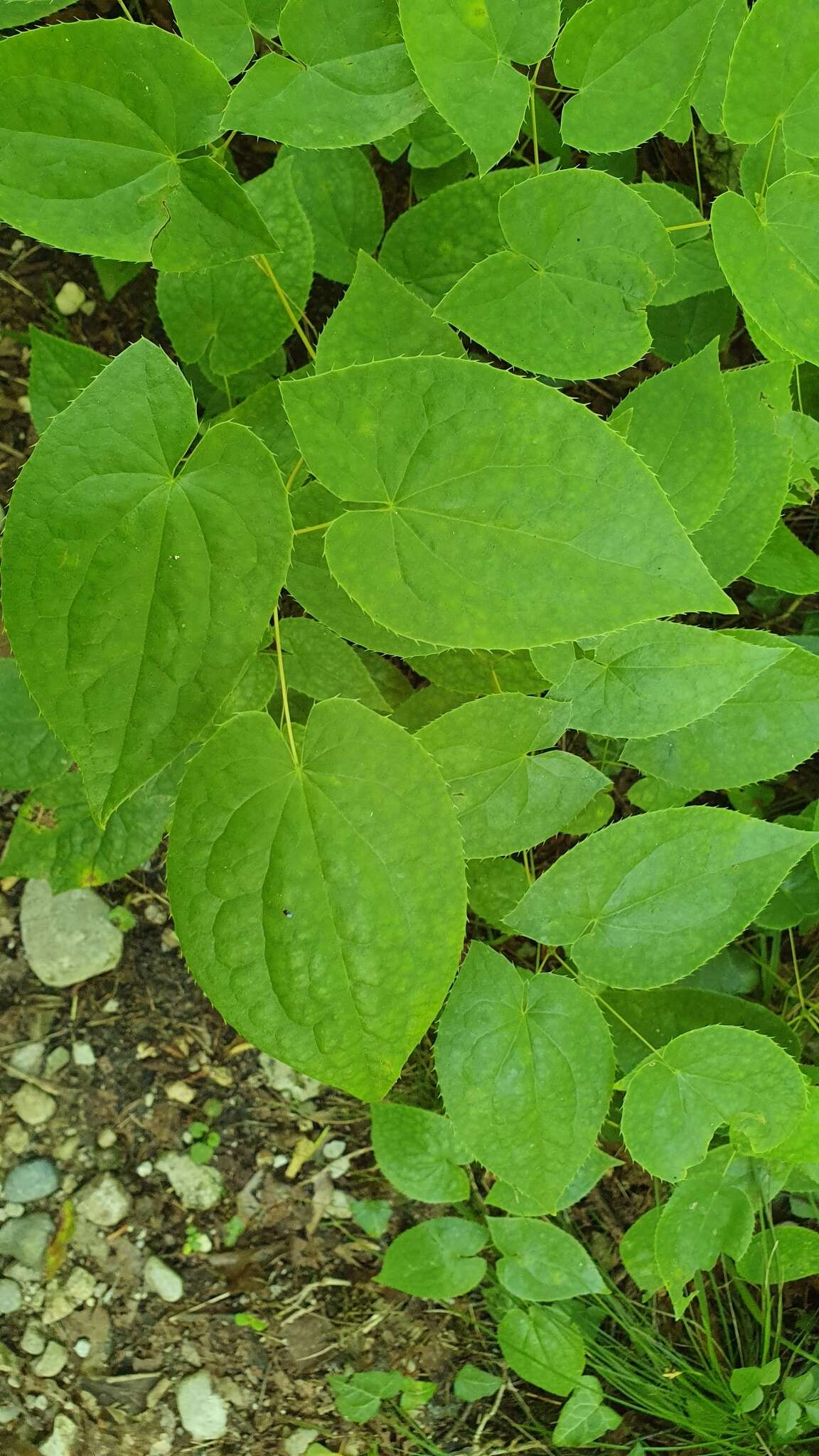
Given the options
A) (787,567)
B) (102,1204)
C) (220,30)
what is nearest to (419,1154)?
(102,1204)

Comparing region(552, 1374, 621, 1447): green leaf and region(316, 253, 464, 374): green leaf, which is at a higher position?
region(316, 253, 464, 374): green leaf

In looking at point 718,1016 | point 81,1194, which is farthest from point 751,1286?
point 81,1194

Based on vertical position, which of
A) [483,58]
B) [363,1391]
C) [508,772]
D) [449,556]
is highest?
[483,58]

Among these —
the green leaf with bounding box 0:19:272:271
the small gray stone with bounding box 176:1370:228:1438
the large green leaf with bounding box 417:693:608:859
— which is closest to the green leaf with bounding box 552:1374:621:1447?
the small gray stone with bounding box 176:1370:228:1438

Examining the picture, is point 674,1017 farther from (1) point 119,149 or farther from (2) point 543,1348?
(1) point 119,149

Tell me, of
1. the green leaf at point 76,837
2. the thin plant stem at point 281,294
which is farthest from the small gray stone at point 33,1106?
the thin plant stem at point 281,294

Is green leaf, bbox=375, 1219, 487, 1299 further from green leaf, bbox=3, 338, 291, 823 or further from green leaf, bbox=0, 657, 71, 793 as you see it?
green leaf, bbox=3, 338, 291, 823
